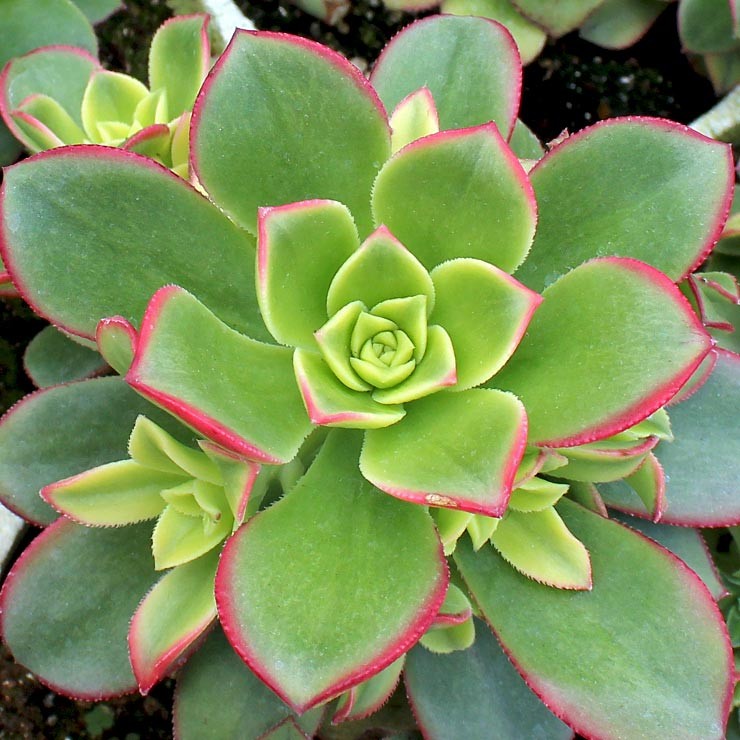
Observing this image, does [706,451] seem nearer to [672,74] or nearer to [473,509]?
[473,509]

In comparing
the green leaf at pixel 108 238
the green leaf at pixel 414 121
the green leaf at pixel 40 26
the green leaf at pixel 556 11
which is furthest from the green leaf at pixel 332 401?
the green leaf at pixel 556 11

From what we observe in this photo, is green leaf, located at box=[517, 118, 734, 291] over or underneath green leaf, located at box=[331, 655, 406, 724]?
over

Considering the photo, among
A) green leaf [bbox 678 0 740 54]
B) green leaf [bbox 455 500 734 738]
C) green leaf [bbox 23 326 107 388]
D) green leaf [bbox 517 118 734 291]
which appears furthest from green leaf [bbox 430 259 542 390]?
green leaf [bbox 678 0 740 54]

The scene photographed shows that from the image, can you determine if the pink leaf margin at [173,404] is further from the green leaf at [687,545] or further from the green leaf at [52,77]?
the green leaf at [52,77]

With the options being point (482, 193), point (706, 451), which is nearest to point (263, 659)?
point (482, 193)

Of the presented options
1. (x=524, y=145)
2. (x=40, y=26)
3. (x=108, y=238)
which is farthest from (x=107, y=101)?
(x=524, y=145)

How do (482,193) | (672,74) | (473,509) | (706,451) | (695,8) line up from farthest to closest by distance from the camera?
(672,74)
(695,8)
(706,451)
(482,193)
(473,509)

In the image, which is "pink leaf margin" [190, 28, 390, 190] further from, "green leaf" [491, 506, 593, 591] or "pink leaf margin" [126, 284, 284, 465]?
"green leaf" [491, 506, 593, 591]

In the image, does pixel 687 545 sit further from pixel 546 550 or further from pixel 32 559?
pixel 32 559
